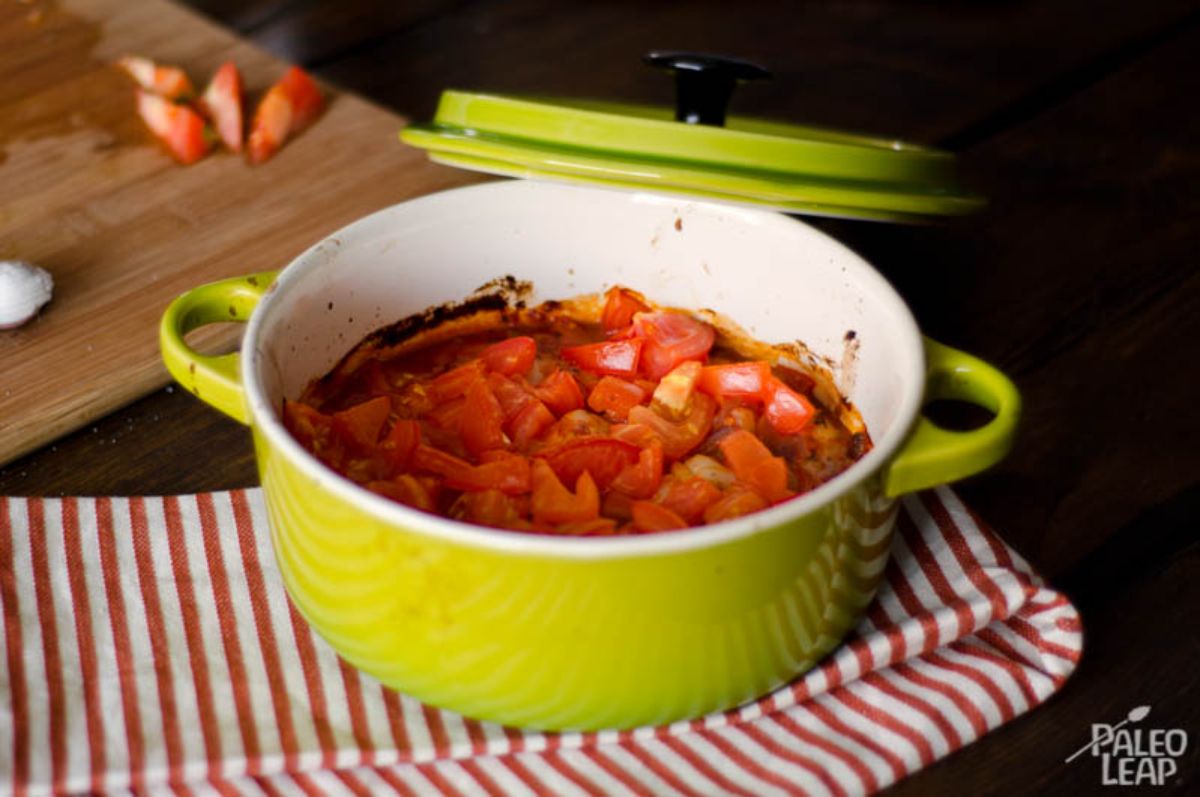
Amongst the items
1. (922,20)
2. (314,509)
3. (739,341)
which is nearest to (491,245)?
(739,341)

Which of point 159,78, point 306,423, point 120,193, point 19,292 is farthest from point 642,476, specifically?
point 159,78

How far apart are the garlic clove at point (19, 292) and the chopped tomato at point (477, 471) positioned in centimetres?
52

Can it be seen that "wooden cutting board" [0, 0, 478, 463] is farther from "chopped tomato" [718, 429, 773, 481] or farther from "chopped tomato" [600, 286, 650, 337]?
"chopped tomato" [718, 429, 773, 481]

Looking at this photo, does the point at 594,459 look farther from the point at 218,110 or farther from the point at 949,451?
the point at 218,110

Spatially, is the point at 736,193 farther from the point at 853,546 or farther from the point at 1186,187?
the point at 1186,187

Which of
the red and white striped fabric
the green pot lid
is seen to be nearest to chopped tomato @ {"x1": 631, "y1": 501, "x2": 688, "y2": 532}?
the red and white striped fabric

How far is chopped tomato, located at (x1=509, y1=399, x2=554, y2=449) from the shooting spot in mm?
1070

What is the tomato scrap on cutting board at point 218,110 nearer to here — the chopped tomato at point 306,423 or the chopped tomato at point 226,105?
the chopped tomato at point 226,105

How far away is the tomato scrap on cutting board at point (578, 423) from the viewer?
38.6 inches

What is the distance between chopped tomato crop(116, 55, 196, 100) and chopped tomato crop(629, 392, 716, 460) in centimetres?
88

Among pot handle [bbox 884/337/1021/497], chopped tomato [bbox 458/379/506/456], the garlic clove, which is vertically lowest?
the garlic clove

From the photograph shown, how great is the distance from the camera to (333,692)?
0.97m

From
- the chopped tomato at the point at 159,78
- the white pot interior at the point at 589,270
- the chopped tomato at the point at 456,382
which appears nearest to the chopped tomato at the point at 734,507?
the white pot interior at the point at 589,270

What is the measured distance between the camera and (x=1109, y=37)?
1965mm
